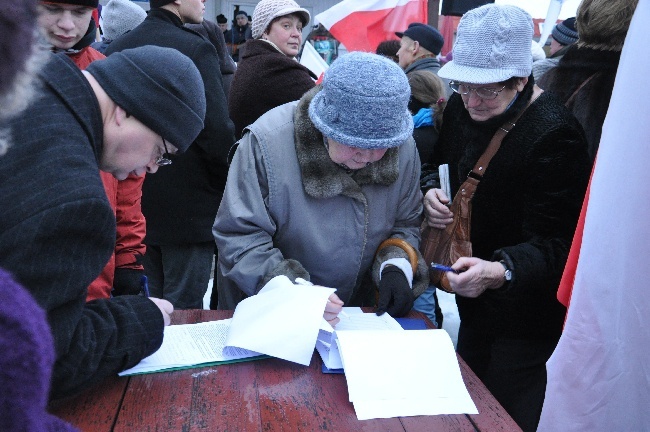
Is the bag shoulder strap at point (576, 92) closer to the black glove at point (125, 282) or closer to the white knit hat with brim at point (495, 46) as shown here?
the white knit hat with brim at point (495, 46)

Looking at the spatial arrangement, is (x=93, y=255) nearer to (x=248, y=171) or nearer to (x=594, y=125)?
(x=248, y=171)

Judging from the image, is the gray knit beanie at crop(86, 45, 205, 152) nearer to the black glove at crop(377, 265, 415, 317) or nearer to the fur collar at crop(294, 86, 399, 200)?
the fur collar at crop(294, 86, 399, 200)

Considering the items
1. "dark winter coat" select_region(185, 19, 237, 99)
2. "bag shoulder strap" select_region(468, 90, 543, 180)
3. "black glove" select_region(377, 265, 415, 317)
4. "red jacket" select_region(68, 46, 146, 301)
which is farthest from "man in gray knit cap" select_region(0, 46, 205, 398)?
"dark winter coat" select_region(185, 19, 237, 99)

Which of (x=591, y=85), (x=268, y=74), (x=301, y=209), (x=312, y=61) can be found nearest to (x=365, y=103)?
(x=301, y=209)

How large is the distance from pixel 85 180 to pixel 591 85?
5.68 ft

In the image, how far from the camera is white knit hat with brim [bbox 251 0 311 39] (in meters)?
3.17

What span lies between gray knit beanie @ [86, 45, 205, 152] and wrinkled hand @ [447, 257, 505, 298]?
0.90m

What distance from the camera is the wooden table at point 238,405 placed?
3.99 ft

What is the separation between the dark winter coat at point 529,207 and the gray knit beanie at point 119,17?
250 centimetres

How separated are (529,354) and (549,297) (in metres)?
0.22

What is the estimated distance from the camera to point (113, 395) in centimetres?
130

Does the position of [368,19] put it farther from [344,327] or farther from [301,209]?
[344,327]

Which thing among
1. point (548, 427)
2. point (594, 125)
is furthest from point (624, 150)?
point (594, 125)

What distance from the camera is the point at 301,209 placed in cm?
186
